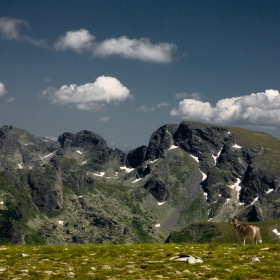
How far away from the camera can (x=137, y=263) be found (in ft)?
86.1

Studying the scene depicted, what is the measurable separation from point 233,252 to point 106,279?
13507mm

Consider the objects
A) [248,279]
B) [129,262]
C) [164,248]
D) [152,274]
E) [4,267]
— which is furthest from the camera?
[164,248]

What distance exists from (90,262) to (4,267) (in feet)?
20.4

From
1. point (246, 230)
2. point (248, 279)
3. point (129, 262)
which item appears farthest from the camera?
point (246, 230)

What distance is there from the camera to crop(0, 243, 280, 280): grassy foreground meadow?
22.3 m

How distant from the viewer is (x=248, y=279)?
2120cm

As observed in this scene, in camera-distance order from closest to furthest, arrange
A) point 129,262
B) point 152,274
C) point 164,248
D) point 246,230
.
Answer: point 152,274
point 129,262
point 164,248
point 246,230

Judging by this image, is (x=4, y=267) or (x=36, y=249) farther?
(x=36, y=249)

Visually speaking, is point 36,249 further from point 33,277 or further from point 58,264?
point 33,277

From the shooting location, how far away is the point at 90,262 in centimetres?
2706

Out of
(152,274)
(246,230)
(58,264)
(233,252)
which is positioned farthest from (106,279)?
(246,230)

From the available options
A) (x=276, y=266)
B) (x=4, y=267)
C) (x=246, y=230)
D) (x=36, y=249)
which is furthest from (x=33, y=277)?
(x=246, y=230)

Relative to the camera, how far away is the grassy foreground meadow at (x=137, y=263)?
2233 cm

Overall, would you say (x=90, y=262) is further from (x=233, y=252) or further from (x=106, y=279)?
(x=233, y=252)
